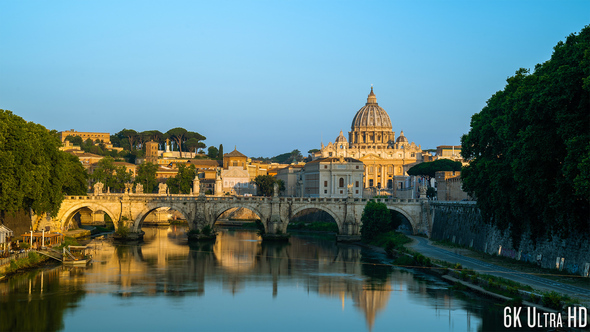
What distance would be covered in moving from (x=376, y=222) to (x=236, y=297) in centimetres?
Result: 2733

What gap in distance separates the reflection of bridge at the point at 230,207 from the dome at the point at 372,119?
131519 mm

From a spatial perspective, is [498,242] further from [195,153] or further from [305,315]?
[195,153]

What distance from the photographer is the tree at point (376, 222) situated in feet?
193

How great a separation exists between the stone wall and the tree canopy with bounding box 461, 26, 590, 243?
70 cm

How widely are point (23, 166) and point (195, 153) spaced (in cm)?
13341

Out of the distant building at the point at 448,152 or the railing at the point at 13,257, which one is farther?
the distant building at the point at 448,152

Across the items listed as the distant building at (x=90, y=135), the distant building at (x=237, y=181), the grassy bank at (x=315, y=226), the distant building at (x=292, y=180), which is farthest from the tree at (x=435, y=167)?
the distant building at (x=90, y=135)

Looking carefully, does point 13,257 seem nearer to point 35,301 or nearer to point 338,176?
point 35,301

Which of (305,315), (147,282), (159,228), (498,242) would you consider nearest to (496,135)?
(498,242)

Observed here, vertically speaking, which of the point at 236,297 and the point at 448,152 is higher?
the point at 448,152

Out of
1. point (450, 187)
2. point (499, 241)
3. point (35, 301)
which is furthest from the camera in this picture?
point (450, 187)

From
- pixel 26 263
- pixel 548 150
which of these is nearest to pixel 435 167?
pixel 26 263

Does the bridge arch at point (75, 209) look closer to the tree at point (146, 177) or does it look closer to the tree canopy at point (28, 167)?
the tree canopy at point (28, 167)

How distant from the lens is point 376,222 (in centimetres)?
5884
